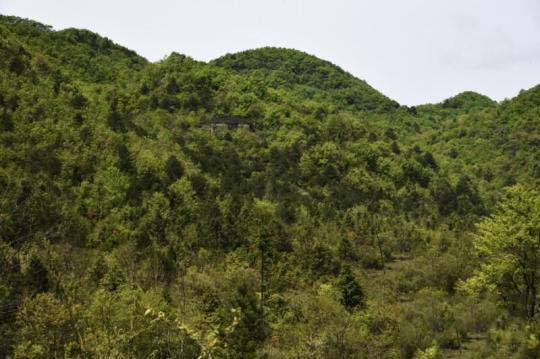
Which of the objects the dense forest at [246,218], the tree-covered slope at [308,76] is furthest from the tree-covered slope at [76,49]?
the tree-covered slope at [308,76]

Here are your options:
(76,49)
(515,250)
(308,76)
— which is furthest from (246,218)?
(308,76)

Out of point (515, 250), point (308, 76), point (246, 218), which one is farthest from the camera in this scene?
point (308, 76)

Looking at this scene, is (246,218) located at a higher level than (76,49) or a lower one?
lower

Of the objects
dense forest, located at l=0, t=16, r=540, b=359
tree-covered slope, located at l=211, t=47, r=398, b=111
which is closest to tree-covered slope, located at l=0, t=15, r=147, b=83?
dense forest, located at l=0, t=16, r=540, b=359

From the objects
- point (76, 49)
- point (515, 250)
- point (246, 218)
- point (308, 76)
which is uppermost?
point (308, 76)

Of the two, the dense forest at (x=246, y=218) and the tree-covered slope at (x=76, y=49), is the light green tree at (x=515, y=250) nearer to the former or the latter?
the dense forest at (x=246, y=218)

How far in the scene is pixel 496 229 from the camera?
101 feet

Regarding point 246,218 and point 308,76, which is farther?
point 308,76

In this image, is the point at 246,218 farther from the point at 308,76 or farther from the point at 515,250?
the point at 308,76

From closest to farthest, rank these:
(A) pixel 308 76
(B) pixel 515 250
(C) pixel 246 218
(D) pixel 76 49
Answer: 1. (B) pixel 515 250
2. (C) pixel 246 218
3. (D) pixel 76 49
4. (A) pixel 308 76

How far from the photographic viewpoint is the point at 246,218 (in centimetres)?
5347

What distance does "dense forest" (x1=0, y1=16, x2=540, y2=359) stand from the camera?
96.8 ft

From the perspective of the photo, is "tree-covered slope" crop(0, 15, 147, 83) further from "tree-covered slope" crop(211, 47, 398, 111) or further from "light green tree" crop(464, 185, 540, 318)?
"light green tree" crop(464, 185, 540, 318)

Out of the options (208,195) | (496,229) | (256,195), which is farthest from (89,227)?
(496,229)
